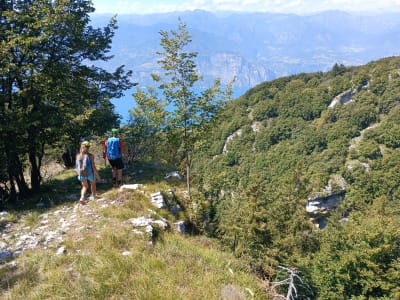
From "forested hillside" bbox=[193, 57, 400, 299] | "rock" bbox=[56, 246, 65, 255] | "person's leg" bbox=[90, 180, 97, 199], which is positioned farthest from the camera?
"forested hillside" bbox=[193, 57, 400, 299]

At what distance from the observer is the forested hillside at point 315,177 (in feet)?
45.5

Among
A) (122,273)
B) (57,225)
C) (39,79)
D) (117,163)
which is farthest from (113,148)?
(122,273)

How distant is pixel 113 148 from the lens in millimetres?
10578

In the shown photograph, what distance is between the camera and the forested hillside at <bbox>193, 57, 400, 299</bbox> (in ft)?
45.5

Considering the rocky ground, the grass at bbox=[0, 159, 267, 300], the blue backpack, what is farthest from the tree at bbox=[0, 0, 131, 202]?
the grass at bbox=[0, 159, 267, 300]

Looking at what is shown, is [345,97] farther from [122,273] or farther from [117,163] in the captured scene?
[122,273]

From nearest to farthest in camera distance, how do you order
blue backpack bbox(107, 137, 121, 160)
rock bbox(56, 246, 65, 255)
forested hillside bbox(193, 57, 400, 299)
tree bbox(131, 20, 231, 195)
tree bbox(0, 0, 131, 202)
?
rock bbox(56, 246, 65, 255) → tree bbox(131, 20, 231, 195) → tree bbox(0, 0, 131, 202) → blue backpack bbox(107, 137, 121, 160) → forested hillside bbox(193, 57, 400, 299)

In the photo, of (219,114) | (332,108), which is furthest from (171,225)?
(332,108)

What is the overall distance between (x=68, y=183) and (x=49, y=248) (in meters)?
6.34

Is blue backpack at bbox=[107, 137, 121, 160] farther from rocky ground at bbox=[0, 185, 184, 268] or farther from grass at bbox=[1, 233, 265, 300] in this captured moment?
grass at bbox=[1, 233, 265, 300]

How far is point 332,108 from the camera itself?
104312 millimetres

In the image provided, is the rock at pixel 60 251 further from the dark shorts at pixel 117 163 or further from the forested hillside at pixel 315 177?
the forested hillside at pixel 315 177

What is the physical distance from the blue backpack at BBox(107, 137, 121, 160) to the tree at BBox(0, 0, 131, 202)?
1779 millimetres

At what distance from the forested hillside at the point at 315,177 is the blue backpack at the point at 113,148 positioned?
3208 millimetres
